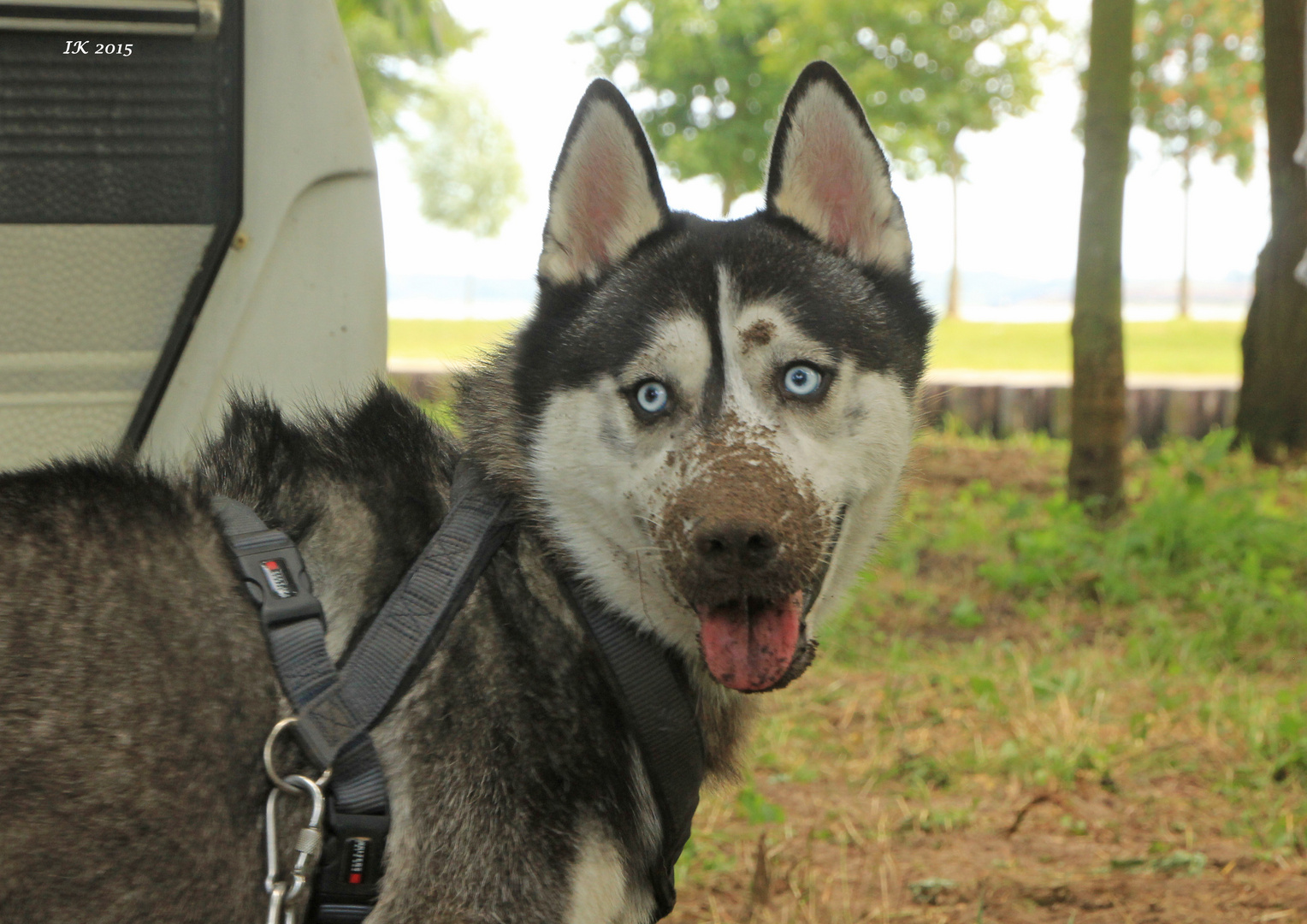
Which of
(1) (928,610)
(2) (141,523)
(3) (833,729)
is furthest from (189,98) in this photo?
(1) (928,610)

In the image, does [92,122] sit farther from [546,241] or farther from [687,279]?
[687,279]

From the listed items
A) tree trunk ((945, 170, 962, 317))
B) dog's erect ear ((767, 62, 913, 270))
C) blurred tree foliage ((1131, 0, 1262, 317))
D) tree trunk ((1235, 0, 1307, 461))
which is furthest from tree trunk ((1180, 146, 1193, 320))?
dog's erect ear ((767, 62, 913, 270))

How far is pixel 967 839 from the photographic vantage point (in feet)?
11.5

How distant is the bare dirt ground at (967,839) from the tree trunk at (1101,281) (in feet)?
10.4

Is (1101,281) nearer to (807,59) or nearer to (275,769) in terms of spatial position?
(275,769)

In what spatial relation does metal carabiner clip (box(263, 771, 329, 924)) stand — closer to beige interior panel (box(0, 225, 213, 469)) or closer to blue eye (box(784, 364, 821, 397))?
blue eye (box(784, 364, 821, 397))

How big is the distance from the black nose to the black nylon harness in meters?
0.33

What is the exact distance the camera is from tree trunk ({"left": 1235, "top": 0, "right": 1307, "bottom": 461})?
25.9ft

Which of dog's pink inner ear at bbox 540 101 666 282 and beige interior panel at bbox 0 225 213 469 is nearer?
dog's pink inner ear at bbox 540 101 666 282

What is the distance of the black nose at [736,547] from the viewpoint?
76.7 inches

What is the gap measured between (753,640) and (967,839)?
181 cm

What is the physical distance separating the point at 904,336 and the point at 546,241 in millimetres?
826

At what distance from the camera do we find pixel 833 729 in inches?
179

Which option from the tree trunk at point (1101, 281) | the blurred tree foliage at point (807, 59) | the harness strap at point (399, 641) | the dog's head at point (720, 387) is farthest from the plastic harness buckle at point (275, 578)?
the blurred tree foliage at point (807, 59)
